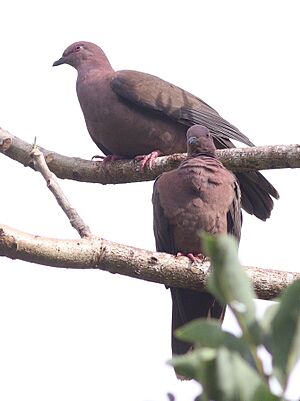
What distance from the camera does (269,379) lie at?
0.65 meters

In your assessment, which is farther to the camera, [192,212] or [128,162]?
[128,162]

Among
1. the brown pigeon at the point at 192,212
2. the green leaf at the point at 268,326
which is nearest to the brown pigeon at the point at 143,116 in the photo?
the brown pigeon at the point at 192,212

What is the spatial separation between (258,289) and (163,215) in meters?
1.51

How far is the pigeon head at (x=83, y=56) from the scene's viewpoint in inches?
277

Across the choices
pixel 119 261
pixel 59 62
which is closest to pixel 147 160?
pixel 119 261

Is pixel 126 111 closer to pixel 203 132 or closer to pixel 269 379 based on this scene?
pixel 203 132

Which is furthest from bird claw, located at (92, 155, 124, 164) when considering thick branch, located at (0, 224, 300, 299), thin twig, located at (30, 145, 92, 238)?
thick branch, located at (0, 224, 300, 299)

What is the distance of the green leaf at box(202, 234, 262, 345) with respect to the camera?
63 centimetres

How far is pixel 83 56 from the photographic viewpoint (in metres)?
7.20

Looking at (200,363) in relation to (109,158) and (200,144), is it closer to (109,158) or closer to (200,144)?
(200,144)

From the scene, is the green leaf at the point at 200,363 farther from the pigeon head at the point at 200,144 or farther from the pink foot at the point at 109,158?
the pink foot at the point at 109,158

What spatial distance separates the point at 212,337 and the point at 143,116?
5525 millimetres

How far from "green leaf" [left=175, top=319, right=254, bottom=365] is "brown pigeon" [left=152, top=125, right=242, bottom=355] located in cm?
376

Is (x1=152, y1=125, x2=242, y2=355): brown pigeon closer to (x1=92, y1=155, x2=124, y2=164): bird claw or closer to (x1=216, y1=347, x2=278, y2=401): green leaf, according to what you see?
(x1=92, y1=155, x2=124, y2=164): bird claw
